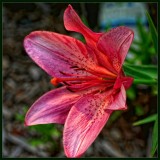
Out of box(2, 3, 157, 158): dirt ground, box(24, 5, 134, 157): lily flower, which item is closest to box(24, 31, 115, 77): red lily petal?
box(24, 5, 134, 157): lily flower

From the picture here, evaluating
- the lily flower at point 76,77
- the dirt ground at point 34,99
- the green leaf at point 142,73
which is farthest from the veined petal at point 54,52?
the dirt ground at point 34,99

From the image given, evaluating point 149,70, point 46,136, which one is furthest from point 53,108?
point 46,136

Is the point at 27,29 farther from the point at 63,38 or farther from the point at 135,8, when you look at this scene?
the point at 63,38

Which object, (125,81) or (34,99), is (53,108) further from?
(34,99)

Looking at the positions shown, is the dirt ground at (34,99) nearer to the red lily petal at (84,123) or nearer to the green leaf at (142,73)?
the green leaf at (142,73)

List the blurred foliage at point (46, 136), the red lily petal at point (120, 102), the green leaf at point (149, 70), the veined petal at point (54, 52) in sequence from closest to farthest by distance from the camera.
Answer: the red lily petal at point (120, 102), the veined petal at point (54, 52), the green leaf at point (149, 70), the blurred foliage at point (46, 136)

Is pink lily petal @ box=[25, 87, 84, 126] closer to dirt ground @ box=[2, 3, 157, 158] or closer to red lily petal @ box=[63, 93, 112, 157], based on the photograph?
red lily petal @ box=[63, 93, 112, 157]
